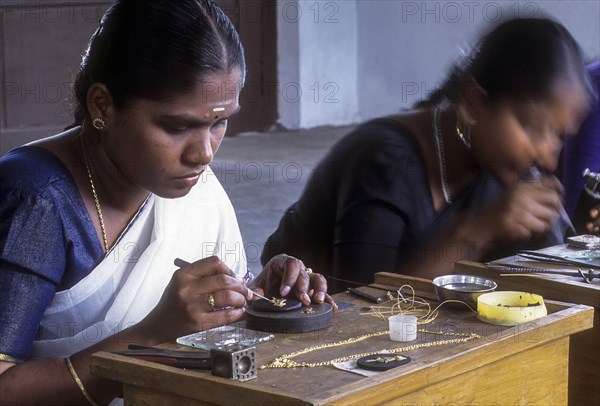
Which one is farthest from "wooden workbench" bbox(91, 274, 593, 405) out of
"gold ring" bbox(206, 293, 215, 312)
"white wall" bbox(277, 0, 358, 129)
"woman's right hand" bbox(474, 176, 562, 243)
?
"white wall" bbox(277, 0, 358, 129)

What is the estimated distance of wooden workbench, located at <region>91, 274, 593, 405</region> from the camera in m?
1.50

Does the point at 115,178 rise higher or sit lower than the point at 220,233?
higher

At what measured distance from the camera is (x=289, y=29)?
9.30m

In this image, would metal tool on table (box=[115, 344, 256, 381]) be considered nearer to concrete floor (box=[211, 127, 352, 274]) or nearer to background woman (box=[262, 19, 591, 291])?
background woman (box=[262, 19, 591, 291])

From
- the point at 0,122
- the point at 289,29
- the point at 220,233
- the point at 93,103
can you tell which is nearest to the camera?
the point at 93,103

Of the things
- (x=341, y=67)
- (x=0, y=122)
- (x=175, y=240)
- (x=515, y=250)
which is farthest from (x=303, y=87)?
(x=175, y=240)

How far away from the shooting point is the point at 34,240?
185cm

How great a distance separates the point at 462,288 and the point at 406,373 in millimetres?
512

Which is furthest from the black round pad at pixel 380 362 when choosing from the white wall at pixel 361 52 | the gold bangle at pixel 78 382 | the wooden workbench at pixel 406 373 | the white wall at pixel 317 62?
the white wall at pixel 317 62

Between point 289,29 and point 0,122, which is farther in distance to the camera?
point 289,29

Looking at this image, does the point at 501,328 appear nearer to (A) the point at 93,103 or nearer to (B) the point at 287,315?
(B) the point at 287,315

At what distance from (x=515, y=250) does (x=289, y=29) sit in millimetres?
6753

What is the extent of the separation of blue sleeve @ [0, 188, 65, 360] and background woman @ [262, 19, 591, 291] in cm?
86

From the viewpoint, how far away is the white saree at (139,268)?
1.96 metres
